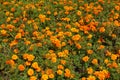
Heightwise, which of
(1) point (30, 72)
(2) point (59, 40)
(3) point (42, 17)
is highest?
(3) point (42, 17)

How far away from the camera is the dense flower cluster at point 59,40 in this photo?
4680 mm

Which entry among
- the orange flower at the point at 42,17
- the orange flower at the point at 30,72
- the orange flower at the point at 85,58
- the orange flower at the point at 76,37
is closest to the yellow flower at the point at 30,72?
the orange flower at the point at 30,72

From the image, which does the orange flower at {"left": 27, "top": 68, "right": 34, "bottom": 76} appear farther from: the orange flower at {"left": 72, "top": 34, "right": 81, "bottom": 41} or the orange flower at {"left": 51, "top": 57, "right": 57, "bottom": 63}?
the orange flower at {"left": 72, "top": 34, "right": 81, "bottom": 41}

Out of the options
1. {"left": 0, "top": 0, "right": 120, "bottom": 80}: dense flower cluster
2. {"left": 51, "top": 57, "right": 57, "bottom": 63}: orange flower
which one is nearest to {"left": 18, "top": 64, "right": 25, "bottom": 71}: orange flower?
{"left": 0, "top": 0, "right": 120, "bottom": 80}: dense flower cluster

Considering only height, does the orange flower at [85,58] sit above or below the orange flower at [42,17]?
below

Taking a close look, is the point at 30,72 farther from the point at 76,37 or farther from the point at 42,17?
the point at 42,17

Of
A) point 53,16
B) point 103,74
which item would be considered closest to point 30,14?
point 53,16

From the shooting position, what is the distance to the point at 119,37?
219 inches

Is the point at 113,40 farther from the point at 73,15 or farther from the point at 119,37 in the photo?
the point at 73,15

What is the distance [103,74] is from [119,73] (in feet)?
0.77

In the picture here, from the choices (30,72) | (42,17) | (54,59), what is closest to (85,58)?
(54,59)

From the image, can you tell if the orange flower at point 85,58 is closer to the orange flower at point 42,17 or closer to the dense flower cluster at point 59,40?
the dense flower cluster at point 59,40

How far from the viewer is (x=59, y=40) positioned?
5180 mm

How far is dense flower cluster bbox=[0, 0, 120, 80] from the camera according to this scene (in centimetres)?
468
